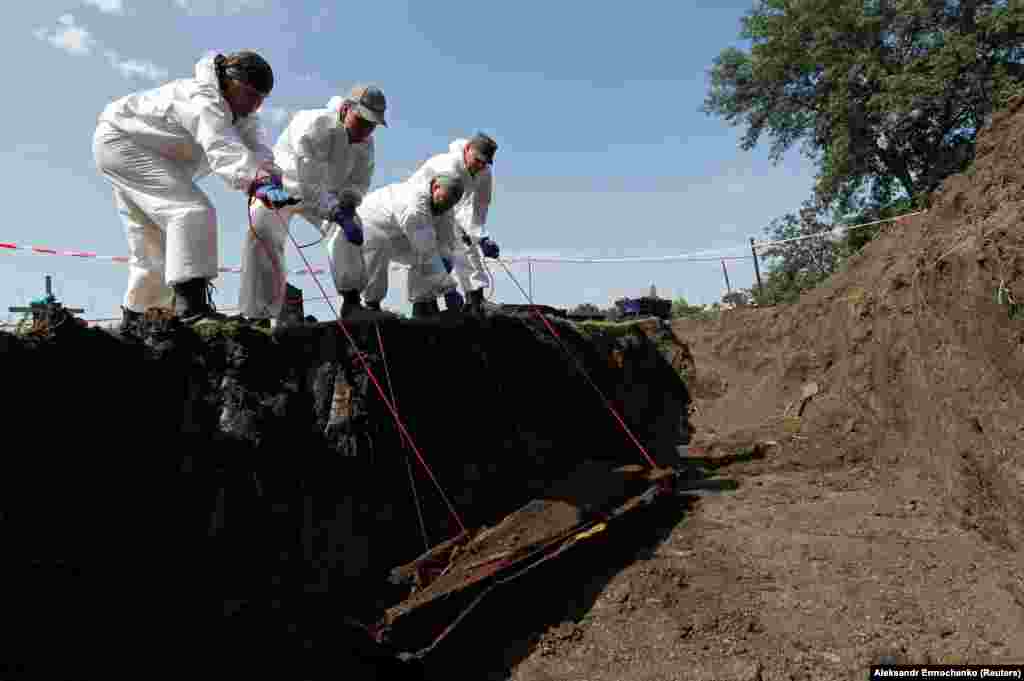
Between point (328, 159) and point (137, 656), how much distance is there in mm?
3193

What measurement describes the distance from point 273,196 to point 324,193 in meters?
0.80

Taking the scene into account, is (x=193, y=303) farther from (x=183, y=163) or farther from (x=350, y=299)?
(x=350, y=299)

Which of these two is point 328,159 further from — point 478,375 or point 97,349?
point 97,349

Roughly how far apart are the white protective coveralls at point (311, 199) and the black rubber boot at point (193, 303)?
1.35ft

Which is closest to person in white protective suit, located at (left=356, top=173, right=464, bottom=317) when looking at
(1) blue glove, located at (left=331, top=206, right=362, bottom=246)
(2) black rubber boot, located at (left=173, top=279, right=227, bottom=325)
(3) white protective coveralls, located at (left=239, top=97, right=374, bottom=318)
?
(3) white protective coveralls, located at (left=239, top=97, right=374, bottom=318)

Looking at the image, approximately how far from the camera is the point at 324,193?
165 inches

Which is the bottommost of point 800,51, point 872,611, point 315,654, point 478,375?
point 872,611

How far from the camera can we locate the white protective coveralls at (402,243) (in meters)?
5.47

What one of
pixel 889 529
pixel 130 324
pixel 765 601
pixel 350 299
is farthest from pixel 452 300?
pixel 889 529

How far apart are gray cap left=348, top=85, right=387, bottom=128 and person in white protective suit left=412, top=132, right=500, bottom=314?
1.48m

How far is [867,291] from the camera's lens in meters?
8.63

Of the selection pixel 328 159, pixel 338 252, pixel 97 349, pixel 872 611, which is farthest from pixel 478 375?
pixel 872 611

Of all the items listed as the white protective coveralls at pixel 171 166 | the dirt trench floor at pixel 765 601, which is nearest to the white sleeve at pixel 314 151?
the white protective coveralls at pixel 171 166

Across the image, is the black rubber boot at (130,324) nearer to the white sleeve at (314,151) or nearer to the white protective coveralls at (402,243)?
the white sleeve at (314,151)
